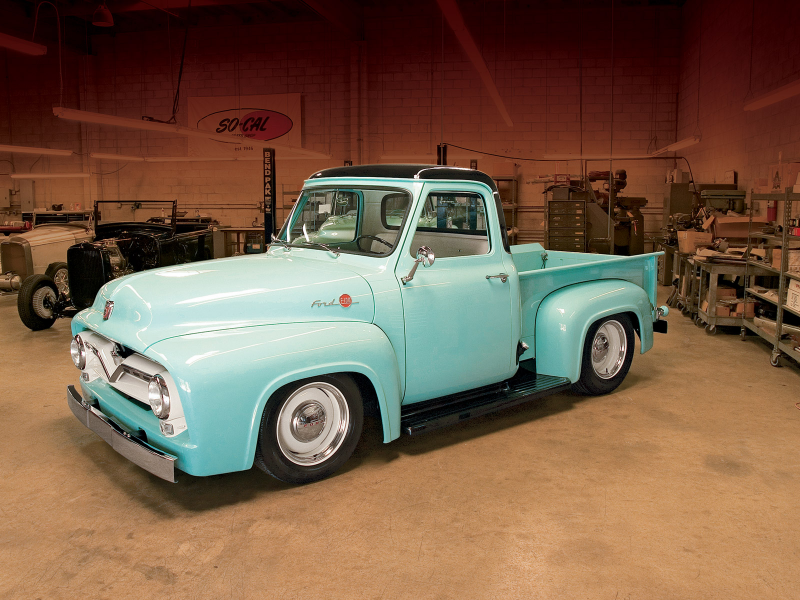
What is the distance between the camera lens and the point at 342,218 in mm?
Result: 4117

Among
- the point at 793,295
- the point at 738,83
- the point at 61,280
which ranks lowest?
the point at 61,280

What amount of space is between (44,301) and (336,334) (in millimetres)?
5886

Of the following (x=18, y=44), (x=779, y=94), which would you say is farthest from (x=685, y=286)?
(x=18, y=44)

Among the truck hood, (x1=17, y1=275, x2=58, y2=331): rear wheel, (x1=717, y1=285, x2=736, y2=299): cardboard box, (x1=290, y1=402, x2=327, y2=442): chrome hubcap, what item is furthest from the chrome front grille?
(x1=717, y1=285, x2=736, y2=299): cardboard box

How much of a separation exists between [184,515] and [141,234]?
6.19 m

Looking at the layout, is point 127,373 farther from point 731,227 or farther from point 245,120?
point 245,120

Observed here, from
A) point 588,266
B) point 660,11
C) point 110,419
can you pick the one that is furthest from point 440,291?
point 660,11

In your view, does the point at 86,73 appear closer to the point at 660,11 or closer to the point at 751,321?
the point at 660,11

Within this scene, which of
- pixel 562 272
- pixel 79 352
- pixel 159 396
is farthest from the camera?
pixel 562 272

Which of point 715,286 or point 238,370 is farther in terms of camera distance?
point 715,286

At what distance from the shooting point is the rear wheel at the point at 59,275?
26.8 feet

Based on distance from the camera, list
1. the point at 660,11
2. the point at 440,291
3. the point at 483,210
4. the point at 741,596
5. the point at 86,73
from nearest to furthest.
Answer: the point at 741,596 → the point at 440,291 → the point at 483,210 → the point at 660,11 → the point at 86,73

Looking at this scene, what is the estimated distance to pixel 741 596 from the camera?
2.42 meters

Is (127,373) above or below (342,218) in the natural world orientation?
below
